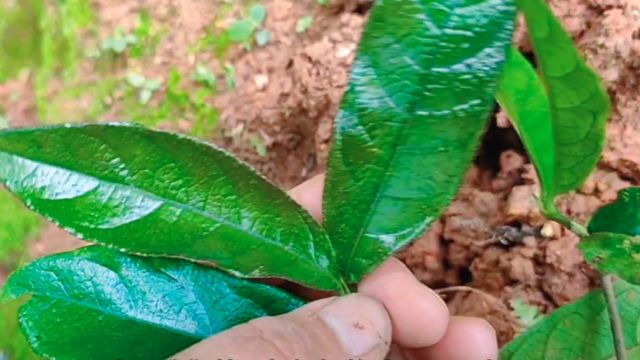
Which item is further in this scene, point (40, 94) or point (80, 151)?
point (40, 94)

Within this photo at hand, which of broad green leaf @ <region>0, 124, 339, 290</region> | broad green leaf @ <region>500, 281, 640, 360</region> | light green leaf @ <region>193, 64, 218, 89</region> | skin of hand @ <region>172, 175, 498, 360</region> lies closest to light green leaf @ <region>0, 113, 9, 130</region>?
light green leaf @ <region>193, 64, 218, 89</region>

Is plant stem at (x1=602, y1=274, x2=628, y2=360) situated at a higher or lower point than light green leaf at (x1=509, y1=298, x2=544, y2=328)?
higher

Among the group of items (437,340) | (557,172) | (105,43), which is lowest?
(437,340)

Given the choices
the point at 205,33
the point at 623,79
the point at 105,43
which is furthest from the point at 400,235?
the point at 105,43

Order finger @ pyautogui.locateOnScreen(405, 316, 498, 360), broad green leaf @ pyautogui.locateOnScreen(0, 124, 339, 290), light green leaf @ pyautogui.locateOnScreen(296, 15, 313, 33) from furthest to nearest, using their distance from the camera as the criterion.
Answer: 1. light green leaf @ pyautogui.locateOnScreen(296, 15, 313, 33)
2. finger @ pyautogui.locateOnScreen(405, 316, 498, 360)
3. broad green leaf @ pyautogui.locateOnScreen(0, 124, 339, 290)

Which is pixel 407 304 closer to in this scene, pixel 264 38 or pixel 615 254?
pixel 615 254

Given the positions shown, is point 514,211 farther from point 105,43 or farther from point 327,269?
point 105,43

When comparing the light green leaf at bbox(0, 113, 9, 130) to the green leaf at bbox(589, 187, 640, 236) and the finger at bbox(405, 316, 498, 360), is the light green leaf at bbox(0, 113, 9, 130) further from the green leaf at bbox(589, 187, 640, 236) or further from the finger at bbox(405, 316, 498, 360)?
the green leaf at bbox(589, 187, 640, 236)
